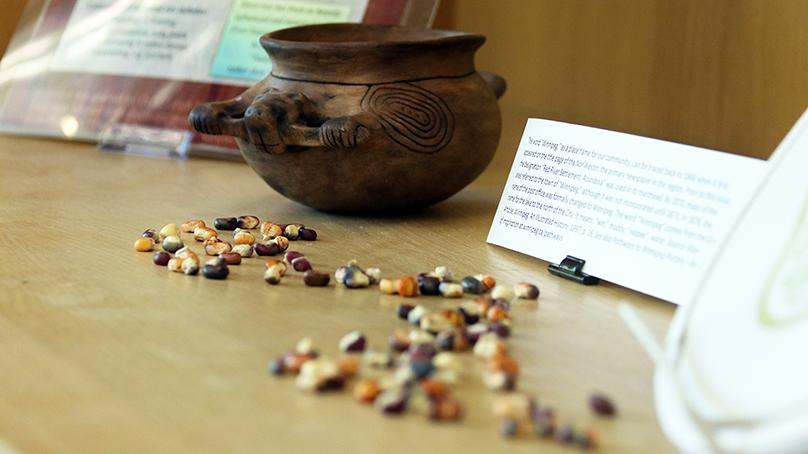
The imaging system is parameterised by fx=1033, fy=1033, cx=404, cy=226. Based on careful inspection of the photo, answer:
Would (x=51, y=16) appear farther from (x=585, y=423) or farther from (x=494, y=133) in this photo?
(x=585, y=423)

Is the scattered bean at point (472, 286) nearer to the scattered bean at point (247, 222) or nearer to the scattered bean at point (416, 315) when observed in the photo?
the scattered bean at point (416, 315)

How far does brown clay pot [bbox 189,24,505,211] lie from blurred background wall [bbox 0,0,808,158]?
40cm

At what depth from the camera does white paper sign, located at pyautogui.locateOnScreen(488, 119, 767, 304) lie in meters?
0.70

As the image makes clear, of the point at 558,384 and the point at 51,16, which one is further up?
the point at 558,384

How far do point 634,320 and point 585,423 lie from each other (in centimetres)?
6

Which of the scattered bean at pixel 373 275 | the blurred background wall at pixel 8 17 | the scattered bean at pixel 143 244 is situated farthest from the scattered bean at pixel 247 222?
the blurred background wall at pixel 8 17

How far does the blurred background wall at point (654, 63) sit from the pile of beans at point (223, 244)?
580 millimetres

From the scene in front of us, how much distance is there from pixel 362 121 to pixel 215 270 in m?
0.20

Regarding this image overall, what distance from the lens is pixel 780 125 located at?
1.18 m

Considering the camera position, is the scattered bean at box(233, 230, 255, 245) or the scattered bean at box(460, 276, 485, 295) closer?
the scattered bean at box(460, 276, 485, 295)

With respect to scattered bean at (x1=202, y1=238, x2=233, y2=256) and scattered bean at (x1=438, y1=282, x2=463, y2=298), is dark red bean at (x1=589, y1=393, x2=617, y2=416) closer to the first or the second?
scattered bean at (x1=438, y1=282, x2=463, y2=298)

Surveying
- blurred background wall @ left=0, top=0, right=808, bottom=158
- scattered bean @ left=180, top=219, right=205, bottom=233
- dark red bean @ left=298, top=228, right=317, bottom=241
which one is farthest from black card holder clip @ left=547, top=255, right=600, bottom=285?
blurred background wall @ left=0, top=0, right=808, bottom=158

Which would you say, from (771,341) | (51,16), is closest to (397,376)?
(771,341)

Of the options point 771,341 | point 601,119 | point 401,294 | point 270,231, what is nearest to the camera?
point 771,341
